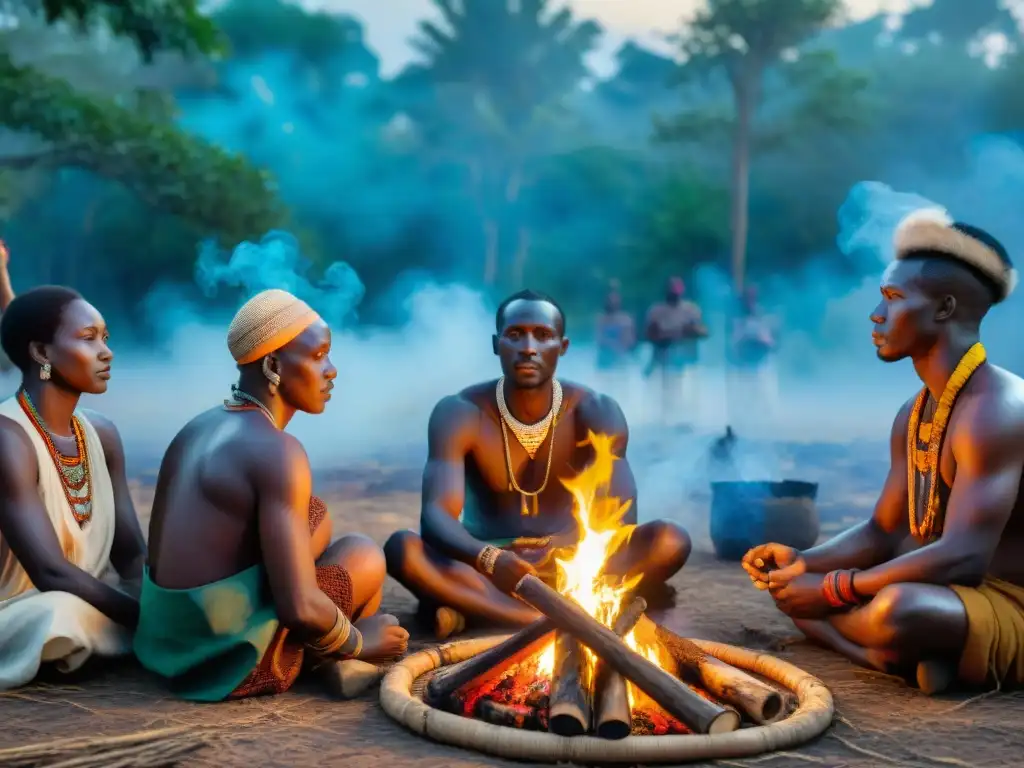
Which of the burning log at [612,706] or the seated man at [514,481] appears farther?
the seated man at [514,481]

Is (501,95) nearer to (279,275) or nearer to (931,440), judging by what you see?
(279,275)

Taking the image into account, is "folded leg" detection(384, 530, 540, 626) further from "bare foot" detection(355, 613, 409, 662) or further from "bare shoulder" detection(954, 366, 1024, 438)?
"bare shoulder" detection(954, 366, 1024, 438)

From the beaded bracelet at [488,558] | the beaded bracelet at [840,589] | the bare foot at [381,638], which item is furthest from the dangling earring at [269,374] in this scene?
the beaded bracelet at [840,589]

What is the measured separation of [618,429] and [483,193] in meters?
25.6

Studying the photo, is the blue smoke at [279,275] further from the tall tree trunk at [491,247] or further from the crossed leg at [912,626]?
the crossed leg at [912,626]

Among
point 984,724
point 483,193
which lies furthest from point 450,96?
point 984,724

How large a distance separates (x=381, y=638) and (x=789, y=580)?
170cm

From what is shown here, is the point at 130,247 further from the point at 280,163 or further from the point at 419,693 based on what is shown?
the point at 419,693

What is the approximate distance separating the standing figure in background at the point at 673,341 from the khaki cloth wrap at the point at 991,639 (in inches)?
429

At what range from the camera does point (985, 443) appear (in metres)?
4.13

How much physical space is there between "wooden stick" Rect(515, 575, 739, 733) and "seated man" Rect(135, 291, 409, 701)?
0.81 metres

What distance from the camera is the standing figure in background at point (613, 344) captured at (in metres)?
18.5

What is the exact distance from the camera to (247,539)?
4.02 m

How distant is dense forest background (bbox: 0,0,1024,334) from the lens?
1074 inches
